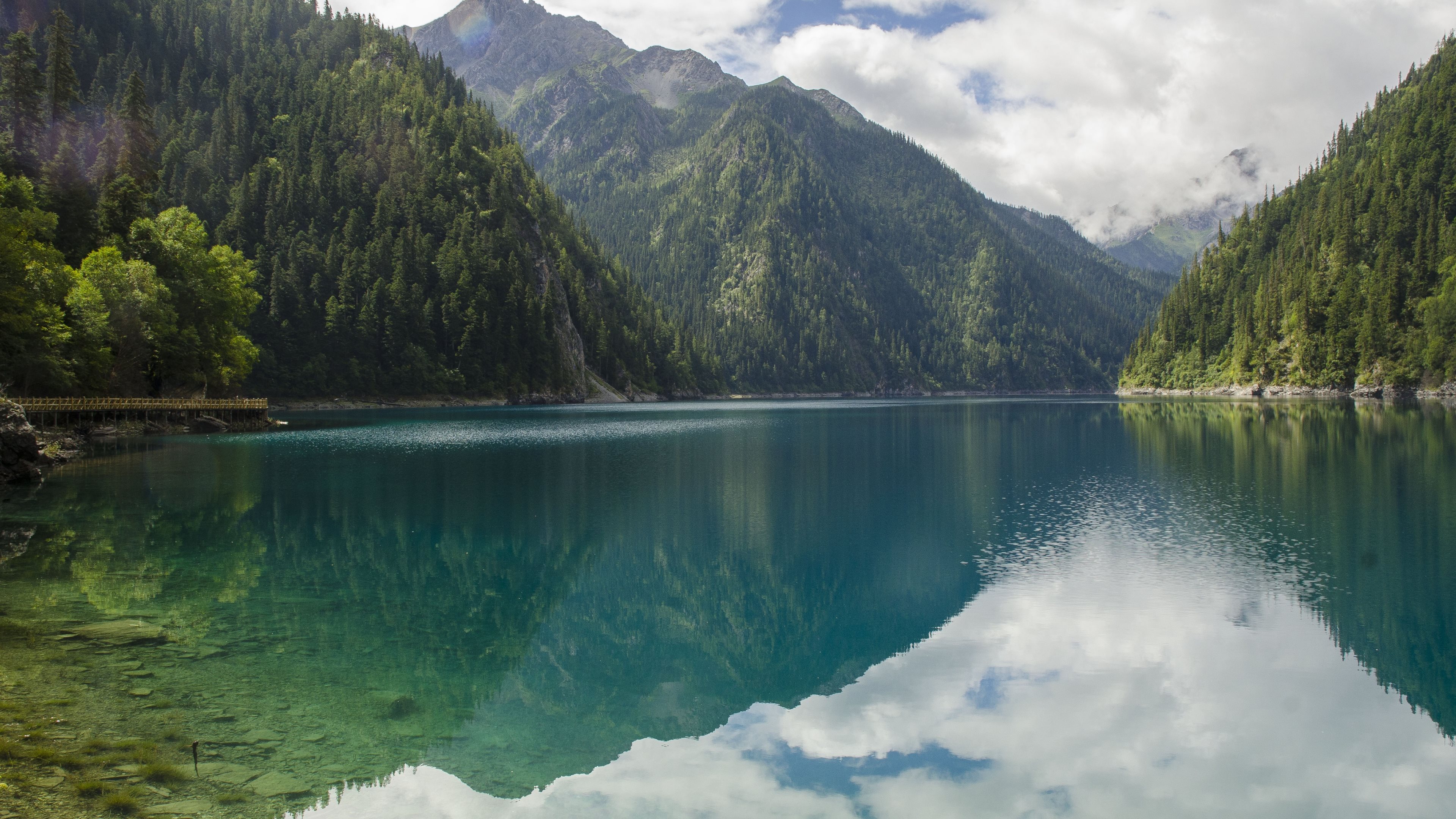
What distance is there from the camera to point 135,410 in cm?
6812

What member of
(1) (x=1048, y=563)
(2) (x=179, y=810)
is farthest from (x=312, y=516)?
(1) (x=1048, y=563)

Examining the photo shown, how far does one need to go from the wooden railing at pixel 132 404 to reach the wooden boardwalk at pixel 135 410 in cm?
4

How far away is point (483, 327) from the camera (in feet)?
436

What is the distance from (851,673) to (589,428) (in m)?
65.5

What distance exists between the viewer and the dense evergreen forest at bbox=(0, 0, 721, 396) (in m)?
65.6

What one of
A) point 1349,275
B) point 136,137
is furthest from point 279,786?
point 1349,275

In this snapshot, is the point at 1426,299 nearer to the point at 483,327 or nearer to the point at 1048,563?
the point at 1048,563

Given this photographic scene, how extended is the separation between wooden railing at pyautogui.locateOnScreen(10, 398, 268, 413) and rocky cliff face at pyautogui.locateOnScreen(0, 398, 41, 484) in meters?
7.84

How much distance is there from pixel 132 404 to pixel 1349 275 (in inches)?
6196

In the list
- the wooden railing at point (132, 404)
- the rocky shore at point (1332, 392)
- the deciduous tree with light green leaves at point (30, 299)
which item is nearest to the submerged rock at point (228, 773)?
the wooden railing at point (132, 404)

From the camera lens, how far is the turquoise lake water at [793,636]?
453 inches

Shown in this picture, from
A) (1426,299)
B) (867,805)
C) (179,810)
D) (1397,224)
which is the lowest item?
(867,805)

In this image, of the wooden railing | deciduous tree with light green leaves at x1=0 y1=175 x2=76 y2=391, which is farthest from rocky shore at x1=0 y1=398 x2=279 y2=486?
deciduous tree with light green leaves at x1=0 y1=175 x2=76 y2=391

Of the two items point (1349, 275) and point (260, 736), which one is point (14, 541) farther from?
point (1349, 275)
